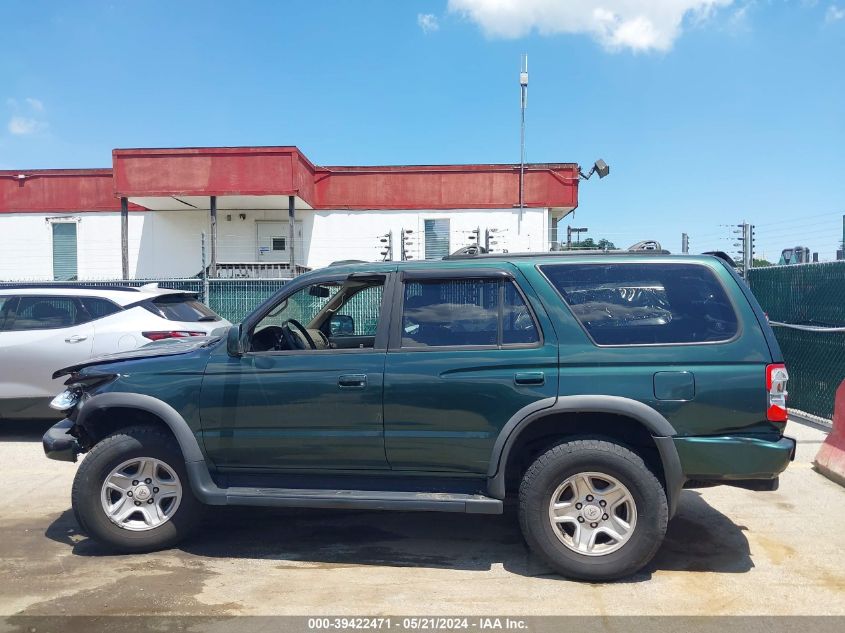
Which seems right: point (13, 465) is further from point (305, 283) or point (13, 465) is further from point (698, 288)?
point (698, 288)

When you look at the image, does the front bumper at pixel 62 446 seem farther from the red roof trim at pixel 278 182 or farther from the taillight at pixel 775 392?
the red roof trim at pixel 278 182

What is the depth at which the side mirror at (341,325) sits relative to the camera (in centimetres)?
539

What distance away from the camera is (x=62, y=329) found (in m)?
7.70

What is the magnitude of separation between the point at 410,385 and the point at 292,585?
4.55 feet

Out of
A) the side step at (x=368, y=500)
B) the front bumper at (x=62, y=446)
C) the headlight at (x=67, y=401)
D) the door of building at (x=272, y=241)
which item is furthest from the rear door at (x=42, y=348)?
the door of building at (x=272, y=241)

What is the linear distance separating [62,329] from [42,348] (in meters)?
0.28

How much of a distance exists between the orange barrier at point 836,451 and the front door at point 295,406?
431 centimetres

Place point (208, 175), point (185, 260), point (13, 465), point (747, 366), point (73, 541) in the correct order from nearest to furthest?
point (747, 366) < point (73, 541) < point (13, 465) < point (208, 175) < point (185, 260)

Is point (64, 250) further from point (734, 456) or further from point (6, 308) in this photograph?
point (734, 456)

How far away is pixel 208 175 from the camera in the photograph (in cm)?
2103

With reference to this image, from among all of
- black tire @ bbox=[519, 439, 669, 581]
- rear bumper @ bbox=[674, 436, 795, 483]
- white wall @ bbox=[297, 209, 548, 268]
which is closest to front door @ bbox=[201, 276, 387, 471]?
black tire @ bbox=[519, 439, 669, 581]

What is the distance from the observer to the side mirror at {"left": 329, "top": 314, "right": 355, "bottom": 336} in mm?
5391

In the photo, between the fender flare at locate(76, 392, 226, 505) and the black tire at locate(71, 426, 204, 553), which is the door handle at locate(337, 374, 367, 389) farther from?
the black tire at locate(71, 426, 204, 553)

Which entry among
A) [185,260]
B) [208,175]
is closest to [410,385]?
[208,175]
